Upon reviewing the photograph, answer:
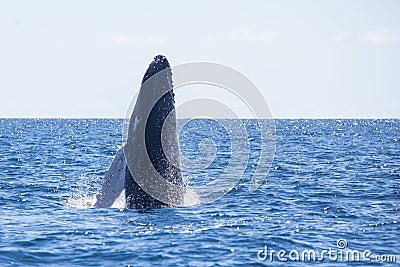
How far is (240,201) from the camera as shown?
720 inches

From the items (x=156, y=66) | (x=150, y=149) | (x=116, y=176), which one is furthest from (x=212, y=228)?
(x=156, y=66)

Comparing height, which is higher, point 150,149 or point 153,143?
point 153,143

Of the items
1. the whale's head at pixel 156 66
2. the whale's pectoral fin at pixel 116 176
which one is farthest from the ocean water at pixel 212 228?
the whale's head at pixel 156 66

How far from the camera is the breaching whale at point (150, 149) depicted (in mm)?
14383

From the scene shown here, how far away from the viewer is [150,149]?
1449cm

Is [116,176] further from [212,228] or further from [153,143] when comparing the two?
[212,228]

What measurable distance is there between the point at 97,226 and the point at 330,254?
5.04 metres

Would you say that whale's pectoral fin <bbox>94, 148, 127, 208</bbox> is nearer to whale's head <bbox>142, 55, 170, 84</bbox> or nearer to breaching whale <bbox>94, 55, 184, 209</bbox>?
breaching whale <bbox>94, 55, 184, 209</bbox>

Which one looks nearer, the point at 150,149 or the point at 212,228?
the point at 212,228

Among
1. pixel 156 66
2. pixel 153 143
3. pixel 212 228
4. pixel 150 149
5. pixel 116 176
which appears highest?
pixel 156 66

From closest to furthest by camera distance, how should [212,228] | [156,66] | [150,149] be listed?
[212,228] < [150,149] < [156,66]

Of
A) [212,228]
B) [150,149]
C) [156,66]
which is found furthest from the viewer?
[156,66]

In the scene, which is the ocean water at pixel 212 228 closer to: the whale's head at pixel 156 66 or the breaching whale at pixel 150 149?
the breaching whale at pixel 150 149

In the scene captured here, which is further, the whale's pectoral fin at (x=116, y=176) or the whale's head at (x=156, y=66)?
the whale's head at (x=156, y=66)
